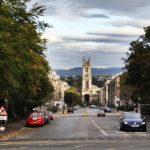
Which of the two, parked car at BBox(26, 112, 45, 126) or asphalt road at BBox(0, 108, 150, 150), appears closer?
asphalt road at BBox(0, 108, 150, 150)

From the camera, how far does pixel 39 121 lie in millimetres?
59469

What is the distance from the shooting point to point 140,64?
266 feet

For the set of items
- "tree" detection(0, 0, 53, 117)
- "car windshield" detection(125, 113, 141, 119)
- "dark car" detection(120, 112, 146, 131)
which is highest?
"tree" detection(0, 0, 53, 117)

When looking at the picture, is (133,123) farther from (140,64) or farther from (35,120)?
(140,64)

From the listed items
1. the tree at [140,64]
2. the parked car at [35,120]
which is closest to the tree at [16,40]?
the parked car at [35,120]

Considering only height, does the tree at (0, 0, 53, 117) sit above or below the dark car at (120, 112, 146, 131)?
above

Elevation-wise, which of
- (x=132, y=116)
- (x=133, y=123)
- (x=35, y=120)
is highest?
(x=132, y=116)

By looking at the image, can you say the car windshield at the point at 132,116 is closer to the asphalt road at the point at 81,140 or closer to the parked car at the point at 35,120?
the asphalt road at the point at 81,140

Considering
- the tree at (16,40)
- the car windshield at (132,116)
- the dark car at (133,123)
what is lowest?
the dark car at (133,123)

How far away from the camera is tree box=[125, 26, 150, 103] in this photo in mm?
79500

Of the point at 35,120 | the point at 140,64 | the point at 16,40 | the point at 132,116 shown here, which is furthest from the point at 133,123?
the point at 140,64

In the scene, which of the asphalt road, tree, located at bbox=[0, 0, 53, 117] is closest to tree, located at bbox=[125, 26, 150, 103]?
tree, located at bbox=[0, 0, 53, 117]

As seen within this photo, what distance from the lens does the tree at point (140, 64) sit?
79500mm

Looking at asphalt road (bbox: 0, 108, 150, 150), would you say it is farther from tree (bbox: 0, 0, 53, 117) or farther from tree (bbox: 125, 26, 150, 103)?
tree (bbox: 125, 26, 150, 103)
